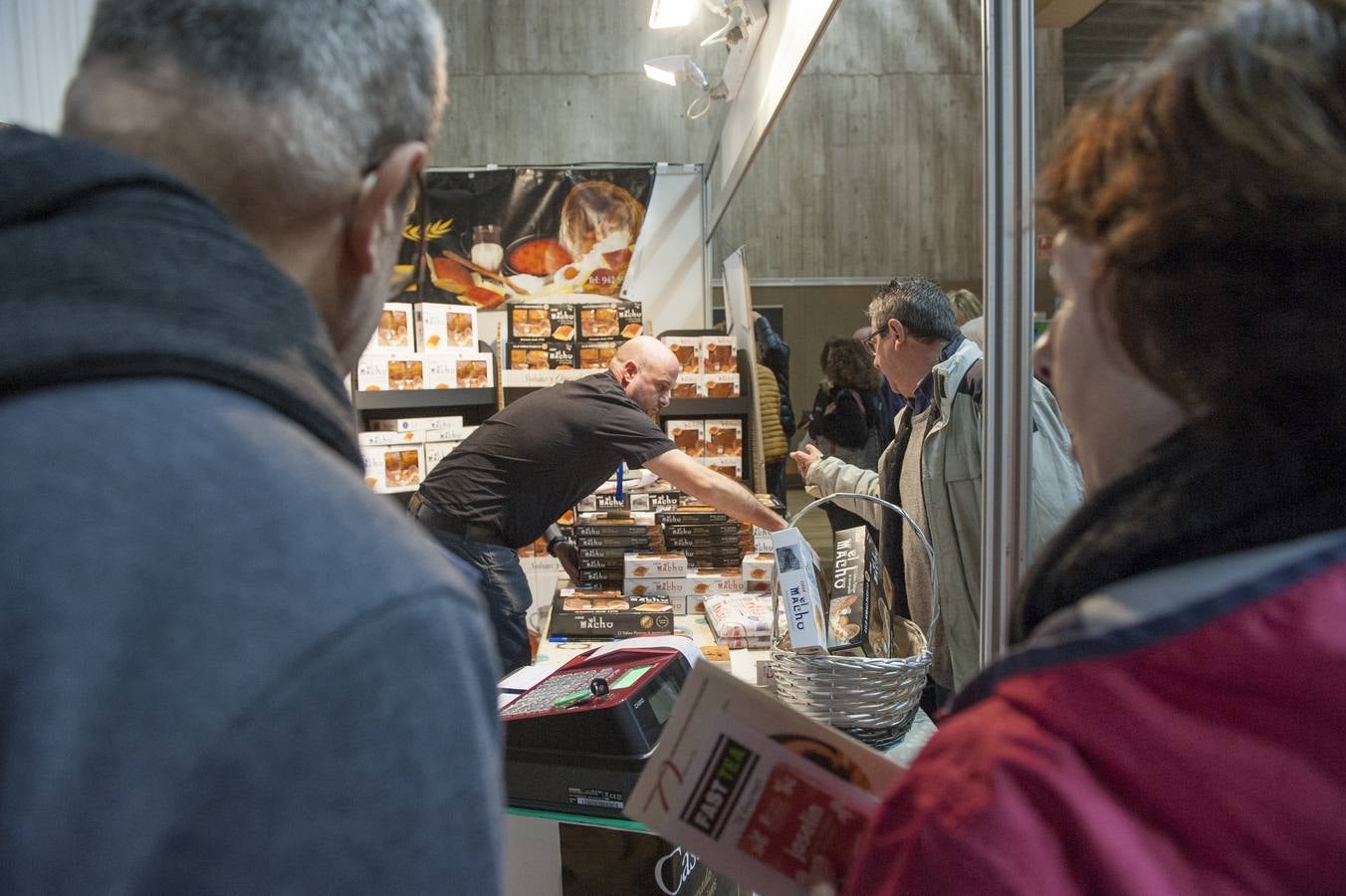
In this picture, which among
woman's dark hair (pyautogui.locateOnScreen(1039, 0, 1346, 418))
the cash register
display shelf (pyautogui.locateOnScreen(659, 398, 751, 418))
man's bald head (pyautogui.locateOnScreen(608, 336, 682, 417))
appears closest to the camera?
woman's dark hair (pyautogui.locateOnScreen(1039, 0, 1346, 418))

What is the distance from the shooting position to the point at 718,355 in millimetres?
4734

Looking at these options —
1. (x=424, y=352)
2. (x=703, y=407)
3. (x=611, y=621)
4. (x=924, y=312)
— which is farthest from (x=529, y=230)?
(x=611, y=621)

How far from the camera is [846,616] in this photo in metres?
1.86

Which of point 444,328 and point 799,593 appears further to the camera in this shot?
point 444,328

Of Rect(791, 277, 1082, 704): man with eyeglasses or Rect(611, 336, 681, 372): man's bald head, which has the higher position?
Rect(611, 336, 681, 372): man's bald head

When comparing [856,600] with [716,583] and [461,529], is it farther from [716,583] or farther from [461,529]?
[461,529]

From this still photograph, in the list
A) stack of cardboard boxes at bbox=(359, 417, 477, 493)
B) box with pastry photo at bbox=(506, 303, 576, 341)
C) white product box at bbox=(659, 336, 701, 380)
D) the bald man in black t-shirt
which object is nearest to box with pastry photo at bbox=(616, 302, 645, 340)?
box with pastry photo at bbox=(506, 303, 576, 341)

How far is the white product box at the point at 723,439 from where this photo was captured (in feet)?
15.4

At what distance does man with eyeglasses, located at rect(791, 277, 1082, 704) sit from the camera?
236 cm

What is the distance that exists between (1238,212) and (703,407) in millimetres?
4190

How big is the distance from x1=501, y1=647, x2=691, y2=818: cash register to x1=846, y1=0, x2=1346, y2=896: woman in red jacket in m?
0.98

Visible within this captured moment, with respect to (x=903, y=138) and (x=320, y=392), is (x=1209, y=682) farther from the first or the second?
(x=903, y=138)

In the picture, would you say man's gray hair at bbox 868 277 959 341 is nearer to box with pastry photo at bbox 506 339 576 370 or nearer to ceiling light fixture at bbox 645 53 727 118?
box with pastry photo at bbox 506 339 576 370

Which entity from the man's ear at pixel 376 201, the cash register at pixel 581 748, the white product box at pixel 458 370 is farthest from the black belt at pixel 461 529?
the man's ear at pixel 376 201
